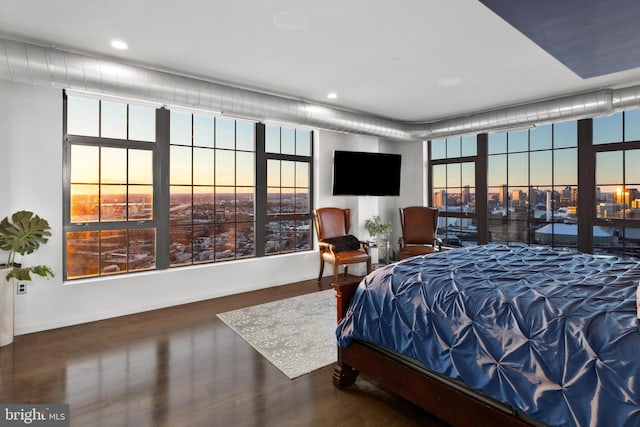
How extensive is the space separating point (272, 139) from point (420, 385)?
4211 mm

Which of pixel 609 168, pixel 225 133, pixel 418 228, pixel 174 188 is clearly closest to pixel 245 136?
pixel 225 133

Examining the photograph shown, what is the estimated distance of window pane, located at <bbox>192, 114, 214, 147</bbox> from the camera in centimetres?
475

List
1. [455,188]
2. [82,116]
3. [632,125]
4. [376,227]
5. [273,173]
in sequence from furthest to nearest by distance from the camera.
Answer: [455,188] < [376,227] < [273,173] < [632,125] < [82,116]

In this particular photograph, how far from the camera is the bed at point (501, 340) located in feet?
4.99

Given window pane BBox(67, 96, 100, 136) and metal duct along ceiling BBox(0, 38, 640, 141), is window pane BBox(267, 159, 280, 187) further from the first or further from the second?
window pane BBox(67, 96, 100, 136)

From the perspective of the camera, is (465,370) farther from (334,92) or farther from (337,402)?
(334,92)

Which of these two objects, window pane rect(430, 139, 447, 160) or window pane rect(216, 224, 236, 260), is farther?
window pane rect(430, 139, 447, 160)

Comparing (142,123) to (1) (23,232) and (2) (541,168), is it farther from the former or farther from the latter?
(2) (541,168)

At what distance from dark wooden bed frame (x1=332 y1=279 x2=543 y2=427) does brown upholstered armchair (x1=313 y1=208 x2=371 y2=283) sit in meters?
2.48

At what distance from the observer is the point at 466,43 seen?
3049 mm

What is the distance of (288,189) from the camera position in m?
5.66

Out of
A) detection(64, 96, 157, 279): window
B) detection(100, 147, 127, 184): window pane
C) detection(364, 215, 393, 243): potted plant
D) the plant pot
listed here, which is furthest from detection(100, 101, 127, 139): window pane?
detection(364, 215, 393, 243): potted plant

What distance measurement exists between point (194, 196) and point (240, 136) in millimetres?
1122

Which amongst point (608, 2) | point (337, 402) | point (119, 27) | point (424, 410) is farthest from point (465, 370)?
point (119, 27)
